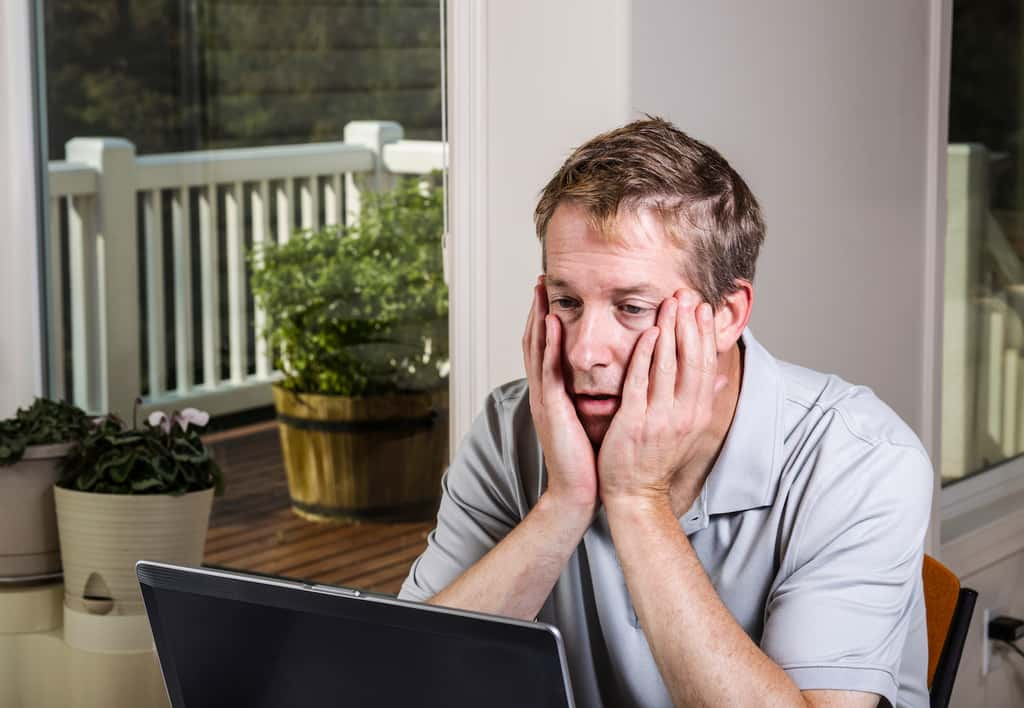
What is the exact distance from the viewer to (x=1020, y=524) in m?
2.79

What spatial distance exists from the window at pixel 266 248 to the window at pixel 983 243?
108 centimetres

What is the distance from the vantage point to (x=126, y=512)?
7.36 ft

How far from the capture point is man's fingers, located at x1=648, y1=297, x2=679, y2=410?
132 cm

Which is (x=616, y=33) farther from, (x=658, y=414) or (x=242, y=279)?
(x=242, y=279)

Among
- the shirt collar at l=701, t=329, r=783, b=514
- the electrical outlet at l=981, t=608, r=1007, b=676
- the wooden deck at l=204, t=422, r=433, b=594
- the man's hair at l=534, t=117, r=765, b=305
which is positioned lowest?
the electrical outlet at l=981, t=608, r=1007, b=676

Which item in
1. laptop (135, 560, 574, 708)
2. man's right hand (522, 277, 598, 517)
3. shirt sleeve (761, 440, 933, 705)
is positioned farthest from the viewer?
man's right hand (522, 277, 598, 517)

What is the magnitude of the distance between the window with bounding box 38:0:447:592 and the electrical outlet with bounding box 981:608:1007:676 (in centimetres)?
115

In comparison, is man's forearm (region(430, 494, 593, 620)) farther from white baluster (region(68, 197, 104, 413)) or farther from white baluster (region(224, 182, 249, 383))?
white baluster (region(68, 197, 104, 413))

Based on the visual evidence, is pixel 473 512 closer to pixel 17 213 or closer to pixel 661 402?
pixel 661 402

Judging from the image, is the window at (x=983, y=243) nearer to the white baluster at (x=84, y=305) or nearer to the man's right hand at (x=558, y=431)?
the man's right hand at (x=558, y=431)

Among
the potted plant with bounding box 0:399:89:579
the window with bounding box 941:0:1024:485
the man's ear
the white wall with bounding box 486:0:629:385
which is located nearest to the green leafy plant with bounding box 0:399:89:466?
the potted plant with bounding box 0:399:89:579

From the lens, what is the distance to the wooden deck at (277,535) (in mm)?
2429

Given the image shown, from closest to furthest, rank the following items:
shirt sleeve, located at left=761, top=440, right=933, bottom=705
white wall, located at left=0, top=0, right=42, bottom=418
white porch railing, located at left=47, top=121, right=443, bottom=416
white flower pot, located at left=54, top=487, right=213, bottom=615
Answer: shirt sleeve, located at left=761, top=440, right=933, bottom=705, white flower pot, located at left=54, top=487, right=213, bottom=615, white porch railing, located at left=47, top=121, right=443, bottom=416, white wall, located at left=0, top=0, right=42, bottom=418

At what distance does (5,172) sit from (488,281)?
1266mm
